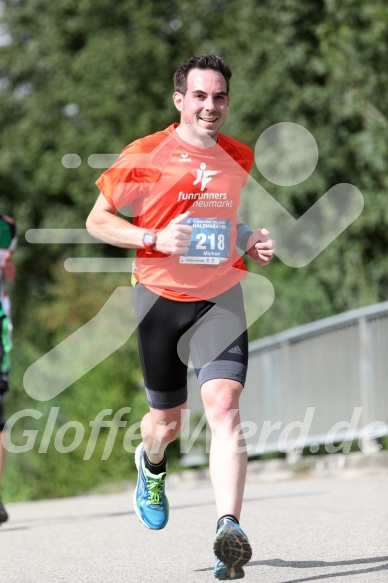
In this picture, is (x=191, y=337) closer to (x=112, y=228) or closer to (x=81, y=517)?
(x=112, y=228)

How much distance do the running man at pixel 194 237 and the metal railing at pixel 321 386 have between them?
6609mm

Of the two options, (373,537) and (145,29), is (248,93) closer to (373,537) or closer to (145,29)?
(145,29)

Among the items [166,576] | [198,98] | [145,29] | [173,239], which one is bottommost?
[166,576]

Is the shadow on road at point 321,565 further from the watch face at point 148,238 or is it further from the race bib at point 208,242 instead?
the watch face at point 148,238

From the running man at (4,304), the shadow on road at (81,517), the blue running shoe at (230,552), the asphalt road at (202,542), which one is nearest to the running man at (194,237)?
the blue running shoe at (230,552)

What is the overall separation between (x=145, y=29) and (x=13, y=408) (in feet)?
37.5

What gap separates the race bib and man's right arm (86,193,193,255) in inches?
4.0

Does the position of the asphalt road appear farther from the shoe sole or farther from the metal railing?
the metal railing

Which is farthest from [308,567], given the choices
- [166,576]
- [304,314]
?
[304,314]

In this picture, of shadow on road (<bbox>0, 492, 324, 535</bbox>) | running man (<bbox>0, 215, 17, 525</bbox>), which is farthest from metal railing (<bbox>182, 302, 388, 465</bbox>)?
running man (<bbox>0, 215, 17, 525</bbox>)

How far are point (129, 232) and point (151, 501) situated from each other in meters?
1.49

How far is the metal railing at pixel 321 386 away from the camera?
12.6 metres

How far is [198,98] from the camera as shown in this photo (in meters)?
5.84

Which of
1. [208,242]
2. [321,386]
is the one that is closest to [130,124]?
[321,386]
